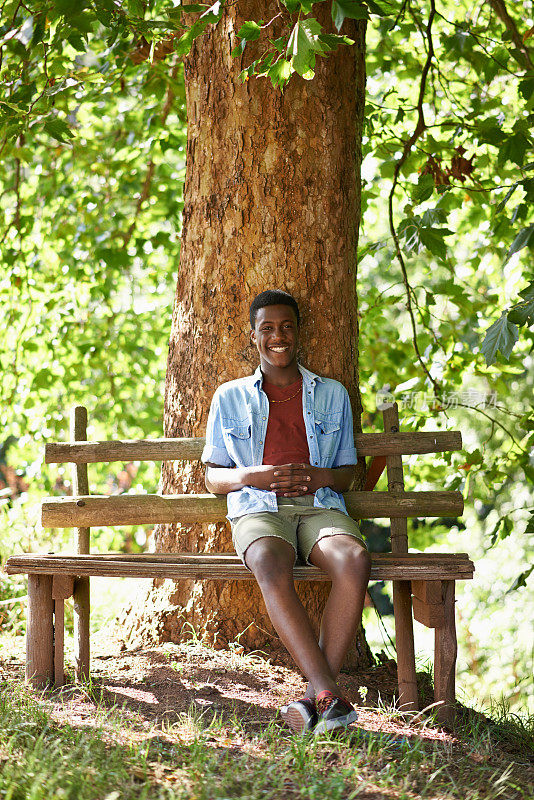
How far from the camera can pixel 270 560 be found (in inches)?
131

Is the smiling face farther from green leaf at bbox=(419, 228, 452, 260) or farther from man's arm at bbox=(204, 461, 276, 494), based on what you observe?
green leaf at bbox=(419, 228, 452, 260)

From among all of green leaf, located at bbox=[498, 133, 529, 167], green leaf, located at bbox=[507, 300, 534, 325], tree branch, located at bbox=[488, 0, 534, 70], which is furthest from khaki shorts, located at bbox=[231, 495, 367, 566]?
tree branch, located at bbox=[488, 0, 534, 70]

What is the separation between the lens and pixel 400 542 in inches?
164

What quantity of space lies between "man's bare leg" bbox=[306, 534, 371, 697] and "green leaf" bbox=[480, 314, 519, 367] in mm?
972

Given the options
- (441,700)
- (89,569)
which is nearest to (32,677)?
(89,569)

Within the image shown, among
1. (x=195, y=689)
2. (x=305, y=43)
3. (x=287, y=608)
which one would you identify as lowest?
(x=195, y=689)

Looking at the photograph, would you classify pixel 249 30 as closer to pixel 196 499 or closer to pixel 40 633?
pixel 196 499

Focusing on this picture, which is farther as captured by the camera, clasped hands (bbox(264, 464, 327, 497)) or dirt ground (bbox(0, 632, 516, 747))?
clasped hands (bbox(264, 464, 327, 497))

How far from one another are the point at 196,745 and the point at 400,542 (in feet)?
5.48

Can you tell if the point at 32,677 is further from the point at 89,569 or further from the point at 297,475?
the point at 297,475

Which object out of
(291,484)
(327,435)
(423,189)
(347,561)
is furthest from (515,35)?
(347,561)

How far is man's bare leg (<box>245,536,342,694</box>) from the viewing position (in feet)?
10.1

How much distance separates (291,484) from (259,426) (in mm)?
366

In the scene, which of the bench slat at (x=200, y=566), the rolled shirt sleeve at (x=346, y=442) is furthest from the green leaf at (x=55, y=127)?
the bench slat at (x=200, y=566)
